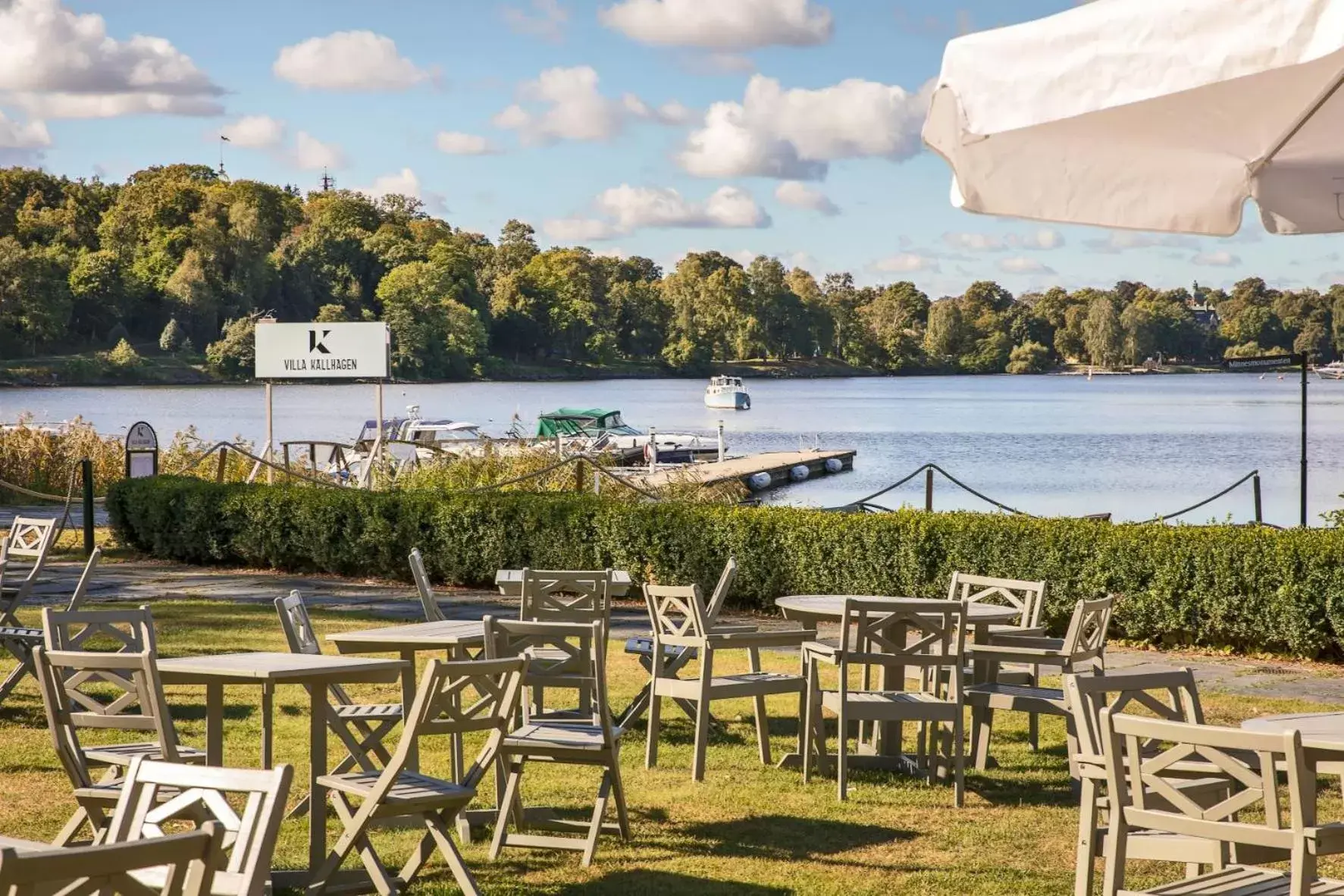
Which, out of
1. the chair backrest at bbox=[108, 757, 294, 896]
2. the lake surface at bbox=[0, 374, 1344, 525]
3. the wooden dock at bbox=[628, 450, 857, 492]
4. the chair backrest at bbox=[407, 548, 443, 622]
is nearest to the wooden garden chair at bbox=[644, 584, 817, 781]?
the chair backrest at bbox=[407, 548, 443, 622]

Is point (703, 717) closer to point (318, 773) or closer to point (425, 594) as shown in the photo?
point (425, 594)

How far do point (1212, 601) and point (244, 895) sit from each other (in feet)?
32.2

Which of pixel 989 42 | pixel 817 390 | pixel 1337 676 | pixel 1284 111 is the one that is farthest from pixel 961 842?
pixel 817 390

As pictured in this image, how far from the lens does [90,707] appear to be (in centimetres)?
570

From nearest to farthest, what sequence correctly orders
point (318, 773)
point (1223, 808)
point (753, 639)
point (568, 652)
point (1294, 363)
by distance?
point (1223, 808), point (318, 773), point (568, 652), point (753, 639), point (1294, 363)

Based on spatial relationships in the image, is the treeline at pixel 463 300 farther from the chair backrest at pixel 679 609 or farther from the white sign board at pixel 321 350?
the chair backrest at pixel 679 609

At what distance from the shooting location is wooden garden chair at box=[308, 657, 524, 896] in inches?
201

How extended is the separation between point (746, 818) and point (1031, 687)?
1.93m

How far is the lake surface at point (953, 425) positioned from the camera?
4484cm

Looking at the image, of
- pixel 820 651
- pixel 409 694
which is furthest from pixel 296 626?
pixel 820 651

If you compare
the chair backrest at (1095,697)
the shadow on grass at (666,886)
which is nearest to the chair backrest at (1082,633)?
the chair backrest at (1095,697)

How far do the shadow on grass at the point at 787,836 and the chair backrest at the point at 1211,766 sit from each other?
204 cm

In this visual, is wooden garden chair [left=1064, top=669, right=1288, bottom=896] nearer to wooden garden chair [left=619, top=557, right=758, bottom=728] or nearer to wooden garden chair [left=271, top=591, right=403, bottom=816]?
wooden garden chair [left=271, top=591, right=403, bottom=816]

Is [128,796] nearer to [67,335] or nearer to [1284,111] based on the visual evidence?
[1284,111]
